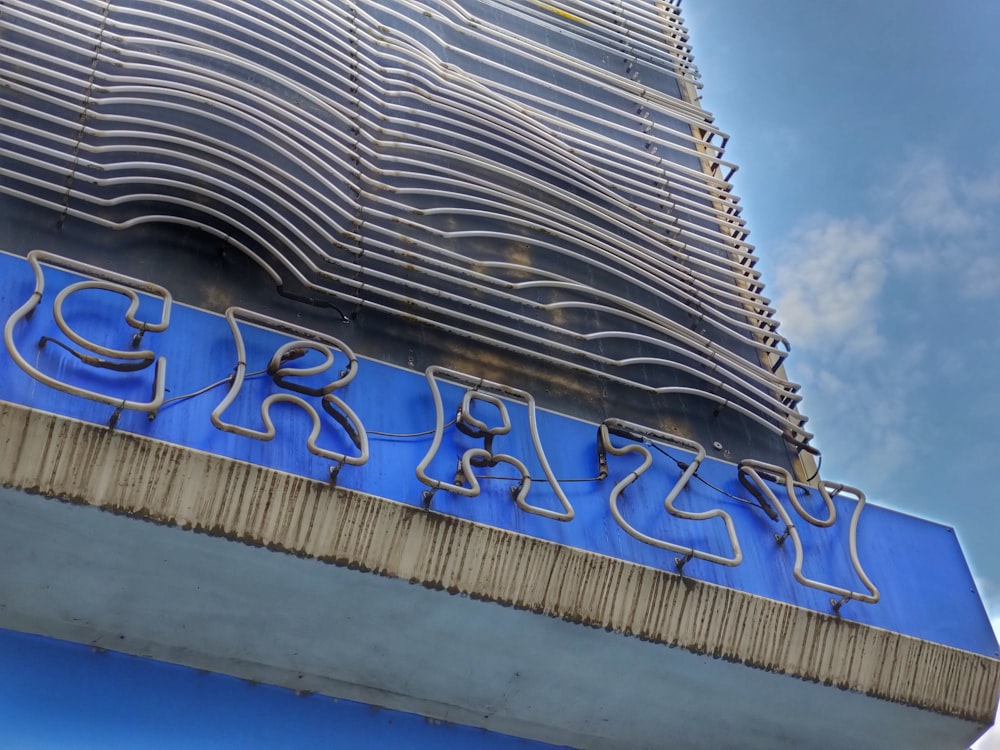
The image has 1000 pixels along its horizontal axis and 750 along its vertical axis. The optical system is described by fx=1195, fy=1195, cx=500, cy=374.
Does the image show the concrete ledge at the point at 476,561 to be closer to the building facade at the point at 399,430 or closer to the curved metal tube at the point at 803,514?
the building facade at the point at 399,430

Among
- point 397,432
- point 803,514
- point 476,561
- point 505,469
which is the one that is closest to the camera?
point 476,561

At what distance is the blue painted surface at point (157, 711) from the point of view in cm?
699

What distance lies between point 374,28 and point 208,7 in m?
1.60

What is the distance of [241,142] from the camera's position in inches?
382

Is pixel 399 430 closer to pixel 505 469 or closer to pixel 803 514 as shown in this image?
pixel 505 469

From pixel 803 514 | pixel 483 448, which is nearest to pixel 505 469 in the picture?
pixel 483 448

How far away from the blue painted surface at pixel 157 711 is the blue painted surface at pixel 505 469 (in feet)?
5.29

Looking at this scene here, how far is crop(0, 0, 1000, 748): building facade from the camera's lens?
23.0 feet

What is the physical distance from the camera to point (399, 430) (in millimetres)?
7914

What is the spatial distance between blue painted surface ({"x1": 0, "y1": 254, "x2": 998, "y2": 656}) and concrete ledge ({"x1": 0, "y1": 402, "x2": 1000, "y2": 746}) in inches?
8.9

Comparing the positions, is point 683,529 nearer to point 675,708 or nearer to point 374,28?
point 675,708

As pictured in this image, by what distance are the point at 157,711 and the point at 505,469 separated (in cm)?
267

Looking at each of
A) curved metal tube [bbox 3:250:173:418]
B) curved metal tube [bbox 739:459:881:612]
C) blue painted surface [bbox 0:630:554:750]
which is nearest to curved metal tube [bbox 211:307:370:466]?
curved metal tube [bbox 3:250:173:418]

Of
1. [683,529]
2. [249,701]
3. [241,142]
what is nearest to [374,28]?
[241,142]
